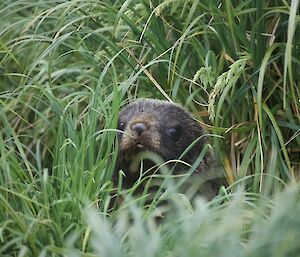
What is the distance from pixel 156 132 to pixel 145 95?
0.65 m

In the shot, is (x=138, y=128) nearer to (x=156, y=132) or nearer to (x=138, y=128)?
(x=138, y=128)

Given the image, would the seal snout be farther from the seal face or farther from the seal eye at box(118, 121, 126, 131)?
the seal eye at box(118, 121, 126, 131)

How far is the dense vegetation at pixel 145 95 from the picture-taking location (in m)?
3.98

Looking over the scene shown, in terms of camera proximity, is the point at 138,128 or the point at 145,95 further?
the point at 145,95

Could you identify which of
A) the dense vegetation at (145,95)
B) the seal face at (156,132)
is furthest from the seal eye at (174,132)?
the dense vegetation at (145,95)

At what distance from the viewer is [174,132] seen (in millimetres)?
5648

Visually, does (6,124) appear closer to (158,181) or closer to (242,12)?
(158,181)

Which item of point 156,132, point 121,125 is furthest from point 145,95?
point 156,132

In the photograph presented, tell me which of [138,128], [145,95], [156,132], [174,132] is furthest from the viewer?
[145,95]

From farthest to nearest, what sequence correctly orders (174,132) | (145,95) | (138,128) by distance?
(145,95) < (174,132) < (138,128)

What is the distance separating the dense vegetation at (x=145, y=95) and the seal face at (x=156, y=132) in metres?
0.10

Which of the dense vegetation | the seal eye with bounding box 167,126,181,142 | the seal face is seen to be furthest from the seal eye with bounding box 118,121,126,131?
the seal eye with bounding box 167,126,181,142

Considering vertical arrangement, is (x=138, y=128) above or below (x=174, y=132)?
above

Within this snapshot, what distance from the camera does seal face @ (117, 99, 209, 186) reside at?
5.37 meters
